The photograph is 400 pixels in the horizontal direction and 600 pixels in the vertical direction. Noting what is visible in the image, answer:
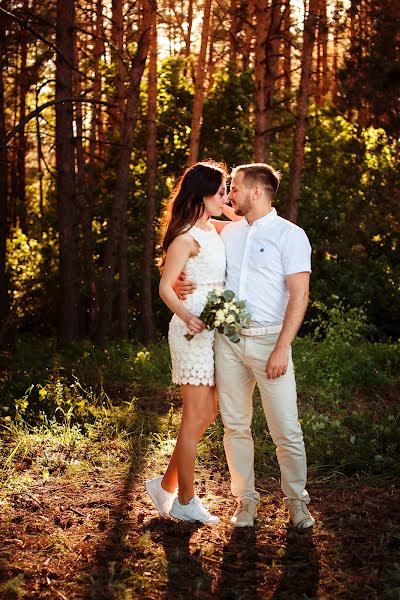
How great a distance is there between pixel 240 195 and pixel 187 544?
6.74 feet

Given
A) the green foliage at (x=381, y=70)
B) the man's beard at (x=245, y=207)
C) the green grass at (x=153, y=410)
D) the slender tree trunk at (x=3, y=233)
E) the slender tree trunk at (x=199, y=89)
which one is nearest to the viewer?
the man's beard at (x=245, y=207)

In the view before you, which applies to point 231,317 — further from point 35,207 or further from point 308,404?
point 35,207

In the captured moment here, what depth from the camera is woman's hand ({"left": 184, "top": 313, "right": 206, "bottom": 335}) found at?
5.15 m

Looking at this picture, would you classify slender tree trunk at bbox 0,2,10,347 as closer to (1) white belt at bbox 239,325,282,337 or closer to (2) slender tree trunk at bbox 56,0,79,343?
(2) slender tree trunk at bbox 56,0,79,343

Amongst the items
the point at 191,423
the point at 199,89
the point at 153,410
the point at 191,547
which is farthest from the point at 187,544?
the point at 199,89

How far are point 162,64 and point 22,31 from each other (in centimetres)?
398

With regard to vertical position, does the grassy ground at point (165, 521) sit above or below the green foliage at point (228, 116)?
below

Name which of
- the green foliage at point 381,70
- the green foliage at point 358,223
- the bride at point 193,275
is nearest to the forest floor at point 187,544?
the bride at point 193,275

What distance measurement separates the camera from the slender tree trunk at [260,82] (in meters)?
15.4

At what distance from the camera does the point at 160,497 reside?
18.8 feet

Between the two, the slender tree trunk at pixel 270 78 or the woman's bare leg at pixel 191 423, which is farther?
the slender tree trunk at pixel 270 78

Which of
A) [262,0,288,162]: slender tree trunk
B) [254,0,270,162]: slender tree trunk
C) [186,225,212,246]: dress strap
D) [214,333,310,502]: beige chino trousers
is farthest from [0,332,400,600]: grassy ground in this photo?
[262,0,288,162]: slender tree trunk

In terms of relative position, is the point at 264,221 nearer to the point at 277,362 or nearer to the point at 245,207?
the point at 245,207

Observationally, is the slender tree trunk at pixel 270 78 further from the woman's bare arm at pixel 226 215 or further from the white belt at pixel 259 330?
the white belt at pixel 259 330
